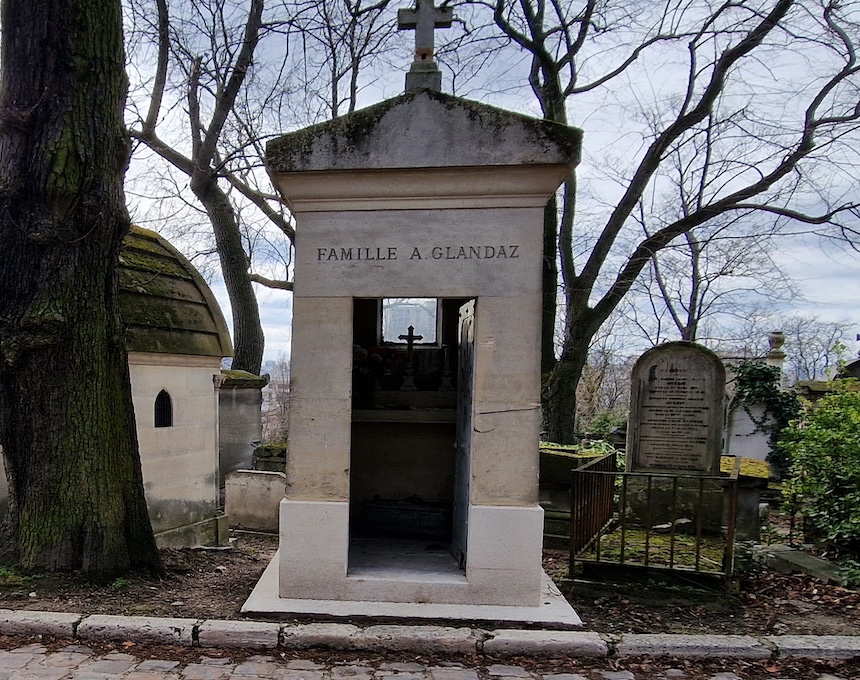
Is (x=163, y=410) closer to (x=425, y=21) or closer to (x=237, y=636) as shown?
(x=237, y=636)

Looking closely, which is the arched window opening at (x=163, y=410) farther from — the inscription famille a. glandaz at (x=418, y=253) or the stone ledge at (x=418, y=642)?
the stone ledge at (x=418, y=642)

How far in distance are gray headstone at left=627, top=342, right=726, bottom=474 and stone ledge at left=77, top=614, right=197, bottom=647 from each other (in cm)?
480

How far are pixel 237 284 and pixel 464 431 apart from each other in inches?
449

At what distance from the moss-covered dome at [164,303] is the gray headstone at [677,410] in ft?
18.5

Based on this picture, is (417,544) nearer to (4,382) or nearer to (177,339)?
(4,382)

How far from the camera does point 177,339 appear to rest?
7.21 m

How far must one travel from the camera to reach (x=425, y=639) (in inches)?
134

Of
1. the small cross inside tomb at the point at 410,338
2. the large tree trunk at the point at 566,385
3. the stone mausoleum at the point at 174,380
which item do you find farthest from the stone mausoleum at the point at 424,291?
the large tree trunk at the point at 566,385

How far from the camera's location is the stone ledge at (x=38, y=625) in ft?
11.3

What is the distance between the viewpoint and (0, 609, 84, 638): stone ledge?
3.45 m

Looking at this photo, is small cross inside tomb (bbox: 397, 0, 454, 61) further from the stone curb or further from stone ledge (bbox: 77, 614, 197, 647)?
stone ledge (bbox: 77, 614, 197, 647)

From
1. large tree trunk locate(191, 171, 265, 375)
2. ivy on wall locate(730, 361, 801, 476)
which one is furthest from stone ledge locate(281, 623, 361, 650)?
ivy on wall locate(730, 361, 801, 476)

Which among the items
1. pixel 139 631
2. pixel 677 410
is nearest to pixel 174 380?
pixel 139 631

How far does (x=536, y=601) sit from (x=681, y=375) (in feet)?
11.9
